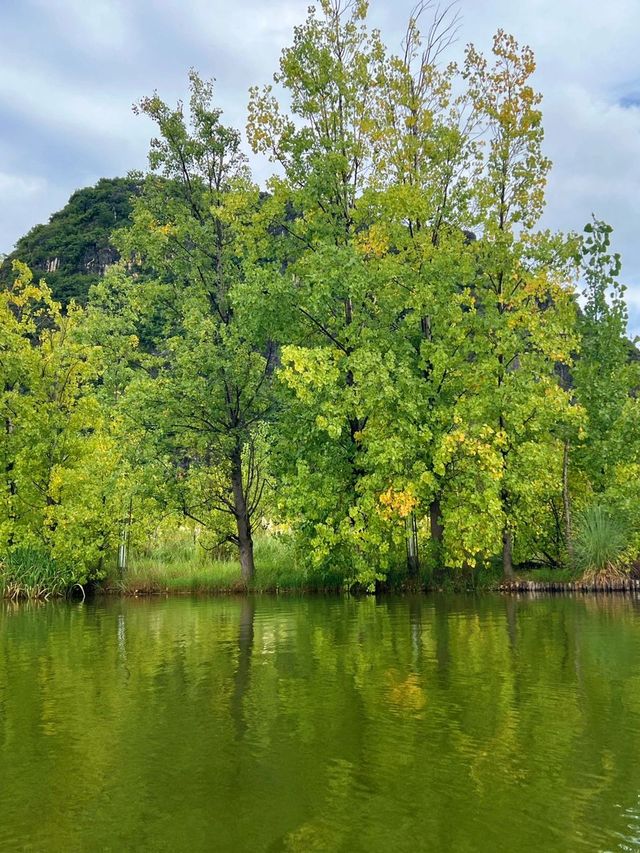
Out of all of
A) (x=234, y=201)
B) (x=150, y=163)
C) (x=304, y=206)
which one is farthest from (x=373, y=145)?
(x=150, y=163)

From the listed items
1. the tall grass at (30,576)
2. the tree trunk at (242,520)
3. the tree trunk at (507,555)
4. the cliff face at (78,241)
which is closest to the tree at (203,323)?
the tree trunk at (242,520)

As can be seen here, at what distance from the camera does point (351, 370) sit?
2592 cm

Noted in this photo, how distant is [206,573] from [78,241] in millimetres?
115899

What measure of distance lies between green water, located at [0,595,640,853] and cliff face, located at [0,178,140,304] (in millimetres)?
110451

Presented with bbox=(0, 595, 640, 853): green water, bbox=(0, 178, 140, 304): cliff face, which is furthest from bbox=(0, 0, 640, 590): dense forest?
bbox=(0, 178, 140, 304): cliff face

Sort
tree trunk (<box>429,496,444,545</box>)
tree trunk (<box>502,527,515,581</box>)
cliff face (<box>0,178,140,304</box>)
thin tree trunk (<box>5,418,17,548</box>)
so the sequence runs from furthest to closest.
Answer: cliff face (<box>0,178,140,304</box>) < thin tree trunk (<box>5,418,17,548</box>) < tree trunk (<box>429,496,444,545</box>) < tree trunk (<box>502,527,515,581</box>)

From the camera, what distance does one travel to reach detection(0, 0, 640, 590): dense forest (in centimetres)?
2442

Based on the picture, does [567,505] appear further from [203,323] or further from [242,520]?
[203,323]

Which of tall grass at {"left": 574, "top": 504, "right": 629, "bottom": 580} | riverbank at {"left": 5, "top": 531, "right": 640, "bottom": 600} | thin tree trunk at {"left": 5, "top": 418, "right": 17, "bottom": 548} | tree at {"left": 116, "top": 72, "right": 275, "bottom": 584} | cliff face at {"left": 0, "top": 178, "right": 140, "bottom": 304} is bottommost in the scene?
riverbank at {"left": 5, "top": 531, "right": 640, "bottom": 600}

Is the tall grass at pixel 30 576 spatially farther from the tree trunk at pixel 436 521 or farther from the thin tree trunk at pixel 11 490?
the tree trunk at pixel 436 521

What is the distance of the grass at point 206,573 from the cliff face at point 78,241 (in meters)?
90.4

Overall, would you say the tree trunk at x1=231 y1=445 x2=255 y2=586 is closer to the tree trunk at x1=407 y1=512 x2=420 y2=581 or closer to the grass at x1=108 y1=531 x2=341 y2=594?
the grass at x1=108 y1=531 x2=341 y2=594

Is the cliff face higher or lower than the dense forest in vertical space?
higher

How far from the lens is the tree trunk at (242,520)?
2869 centimetres
